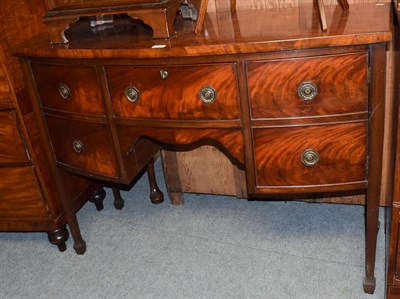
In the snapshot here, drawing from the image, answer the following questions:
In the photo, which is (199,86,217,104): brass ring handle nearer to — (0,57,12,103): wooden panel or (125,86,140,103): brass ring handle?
(125,86,140,103): brass ring handle

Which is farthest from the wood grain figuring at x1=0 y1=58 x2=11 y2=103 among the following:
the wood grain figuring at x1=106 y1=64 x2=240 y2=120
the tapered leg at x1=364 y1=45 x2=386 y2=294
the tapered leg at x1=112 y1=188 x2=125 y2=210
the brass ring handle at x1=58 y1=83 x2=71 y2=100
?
the tapered leg at x1=364 y1=45 x2=386 y2=294

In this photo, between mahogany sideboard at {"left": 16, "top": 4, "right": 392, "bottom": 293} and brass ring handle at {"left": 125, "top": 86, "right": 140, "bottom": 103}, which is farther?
brass ring handle at {"left": 125, "top": 86, "right": 140, "bottom": 103}

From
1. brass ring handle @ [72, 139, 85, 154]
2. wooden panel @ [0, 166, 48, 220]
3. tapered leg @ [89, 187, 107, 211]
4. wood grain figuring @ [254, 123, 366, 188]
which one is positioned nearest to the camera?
wood grain figuring @ [254, 123, 366, 188]

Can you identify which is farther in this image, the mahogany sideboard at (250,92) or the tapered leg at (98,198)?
the tapered leg at (98,198)

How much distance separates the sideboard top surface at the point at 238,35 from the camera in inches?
55.2

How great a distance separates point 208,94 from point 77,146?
612 millimetres

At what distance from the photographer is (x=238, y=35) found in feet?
5.05

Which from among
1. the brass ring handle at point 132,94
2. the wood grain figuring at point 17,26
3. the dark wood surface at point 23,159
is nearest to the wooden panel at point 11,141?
the dark wood surface at point 23,159

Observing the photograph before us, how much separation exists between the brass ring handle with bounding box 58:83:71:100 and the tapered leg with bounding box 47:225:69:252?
681mm

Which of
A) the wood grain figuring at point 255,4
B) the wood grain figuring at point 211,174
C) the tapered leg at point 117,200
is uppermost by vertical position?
the wood grain figuring at point 255,4

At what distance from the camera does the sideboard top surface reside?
140 centimetres

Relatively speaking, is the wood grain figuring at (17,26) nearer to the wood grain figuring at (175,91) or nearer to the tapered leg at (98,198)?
the wood grain figuring at (175,91)

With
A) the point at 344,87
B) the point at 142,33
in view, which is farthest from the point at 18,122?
→ the point at 344,87

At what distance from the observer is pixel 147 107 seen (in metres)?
1.66
